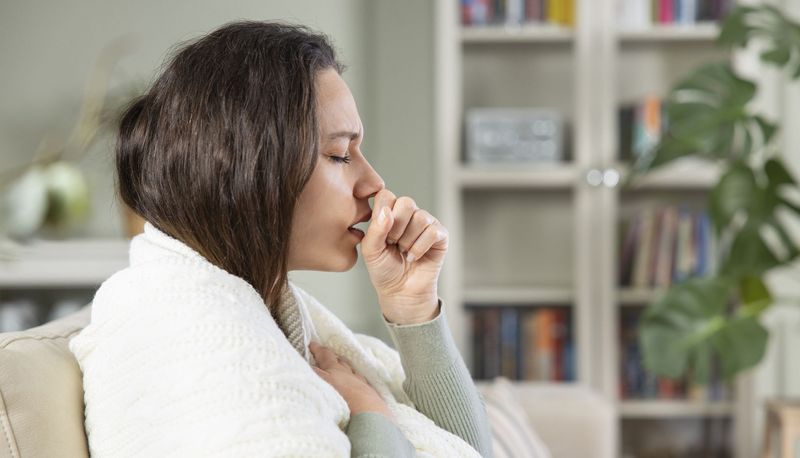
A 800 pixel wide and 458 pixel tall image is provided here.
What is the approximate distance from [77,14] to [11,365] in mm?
3054

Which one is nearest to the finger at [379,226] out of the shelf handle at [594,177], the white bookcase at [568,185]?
the white bookcase at [568,185]

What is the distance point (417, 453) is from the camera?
3.51 ft

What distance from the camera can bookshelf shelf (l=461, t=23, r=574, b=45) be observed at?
3467mm

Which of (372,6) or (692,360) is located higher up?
(372,6)

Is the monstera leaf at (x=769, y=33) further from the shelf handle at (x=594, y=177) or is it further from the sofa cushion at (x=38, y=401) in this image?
the sofa cushion at (x=38, y=401)

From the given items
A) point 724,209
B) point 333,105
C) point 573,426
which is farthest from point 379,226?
point 724,209

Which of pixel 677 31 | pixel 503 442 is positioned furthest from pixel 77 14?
pixel 503 442

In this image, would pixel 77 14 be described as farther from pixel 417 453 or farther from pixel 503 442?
pixel 417 453

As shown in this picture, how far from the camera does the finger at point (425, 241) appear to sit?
45.4 inches

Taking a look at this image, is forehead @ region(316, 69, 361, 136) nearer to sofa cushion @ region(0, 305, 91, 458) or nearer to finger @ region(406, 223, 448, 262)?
finger @ region(406, 223, 448, 262)

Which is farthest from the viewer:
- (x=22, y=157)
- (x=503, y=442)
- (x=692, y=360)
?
(x=22, y=157)

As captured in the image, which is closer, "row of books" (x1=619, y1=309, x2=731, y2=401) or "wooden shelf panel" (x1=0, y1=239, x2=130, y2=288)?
"wooden shelf panel" (x1=0, y1=239, x2=130, y2=288)

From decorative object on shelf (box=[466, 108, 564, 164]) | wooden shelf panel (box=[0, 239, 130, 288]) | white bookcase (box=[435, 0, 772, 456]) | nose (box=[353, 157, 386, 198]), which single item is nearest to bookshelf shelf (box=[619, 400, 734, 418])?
white bookcase (box=[435, 0, 772, 456])

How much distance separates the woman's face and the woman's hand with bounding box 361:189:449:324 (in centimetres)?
3
